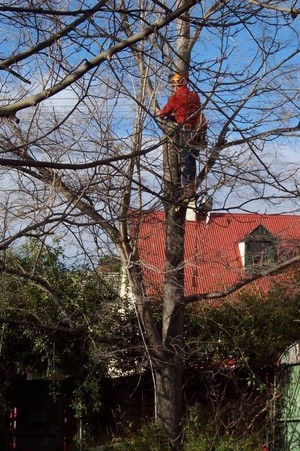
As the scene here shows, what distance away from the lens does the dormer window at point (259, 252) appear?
34.8ft

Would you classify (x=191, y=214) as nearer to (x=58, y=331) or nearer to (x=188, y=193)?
(x=188, y=193)

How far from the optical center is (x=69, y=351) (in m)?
12.7

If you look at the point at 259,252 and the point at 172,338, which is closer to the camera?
the point at 259,252

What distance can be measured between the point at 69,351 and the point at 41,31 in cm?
625

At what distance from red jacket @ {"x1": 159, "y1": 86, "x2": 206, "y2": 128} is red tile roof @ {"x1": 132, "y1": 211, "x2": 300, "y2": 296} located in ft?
3.76

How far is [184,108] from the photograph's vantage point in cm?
915

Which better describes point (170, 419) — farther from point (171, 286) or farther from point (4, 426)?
point (4, 426)

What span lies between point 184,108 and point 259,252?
2.65 metres

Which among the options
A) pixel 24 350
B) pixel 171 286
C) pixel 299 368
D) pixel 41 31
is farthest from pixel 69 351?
pixel 41 31

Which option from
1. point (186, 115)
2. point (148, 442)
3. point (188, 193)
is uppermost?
point (186, 115)

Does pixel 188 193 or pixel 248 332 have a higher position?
pixel 188 193

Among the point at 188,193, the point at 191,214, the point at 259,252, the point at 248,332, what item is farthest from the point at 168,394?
the point at 188,193

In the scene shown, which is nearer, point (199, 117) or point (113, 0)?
point (113, 0)

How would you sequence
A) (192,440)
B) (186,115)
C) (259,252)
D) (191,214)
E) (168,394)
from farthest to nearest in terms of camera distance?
1. (191,214)
2. (168,394)
3. (259,252)
4. (192,440)
5. (186,115)
